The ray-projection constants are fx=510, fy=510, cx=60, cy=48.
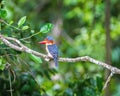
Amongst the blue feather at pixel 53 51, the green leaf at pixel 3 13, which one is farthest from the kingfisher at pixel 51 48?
the green leaf at pixel 3 13

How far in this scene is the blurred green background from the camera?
147 inches

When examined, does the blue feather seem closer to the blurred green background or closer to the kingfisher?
the kingfisher

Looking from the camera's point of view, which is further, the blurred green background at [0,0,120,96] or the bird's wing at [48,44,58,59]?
the blurred green background at [0,0,120,96]

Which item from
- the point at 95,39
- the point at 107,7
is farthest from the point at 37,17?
the point at 107,7

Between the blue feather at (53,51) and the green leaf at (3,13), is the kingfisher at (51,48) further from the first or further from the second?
the green leaf at (3,13)

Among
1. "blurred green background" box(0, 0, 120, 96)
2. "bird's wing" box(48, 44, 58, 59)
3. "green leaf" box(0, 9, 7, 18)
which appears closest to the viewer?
"green leaf" box(0, 9, 7, 18)

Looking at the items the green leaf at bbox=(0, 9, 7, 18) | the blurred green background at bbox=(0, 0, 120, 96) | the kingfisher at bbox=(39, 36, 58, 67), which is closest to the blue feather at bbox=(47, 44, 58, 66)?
the kingfisher at bbox=(39, 36, 58, 67)

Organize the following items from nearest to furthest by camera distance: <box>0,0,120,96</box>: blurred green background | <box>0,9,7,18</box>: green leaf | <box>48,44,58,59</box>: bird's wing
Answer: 1. <box>0,9,7,18</box>: green leaf
2. <box>48,44,58,59</box>: bird's wing
3. <box>0,0,120,96</box>: blurred green background

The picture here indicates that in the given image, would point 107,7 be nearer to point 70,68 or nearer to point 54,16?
point 70,68

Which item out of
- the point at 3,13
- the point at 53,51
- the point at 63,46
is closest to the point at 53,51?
the point at 53,51

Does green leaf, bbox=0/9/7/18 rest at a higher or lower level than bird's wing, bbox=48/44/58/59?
higher

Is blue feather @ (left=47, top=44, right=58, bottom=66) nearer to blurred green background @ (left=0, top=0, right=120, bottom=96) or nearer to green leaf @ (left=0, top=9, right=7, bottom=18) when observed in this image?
blurred green background @ (left=0, top=0, right=120, bottom=96)

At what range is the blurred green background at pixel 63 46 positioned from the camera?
373 cm

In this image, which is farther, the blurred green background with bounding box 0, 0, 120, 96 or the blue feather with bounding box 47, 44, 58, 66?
the blurred green background with bounding box 0, 0, 120, 96
